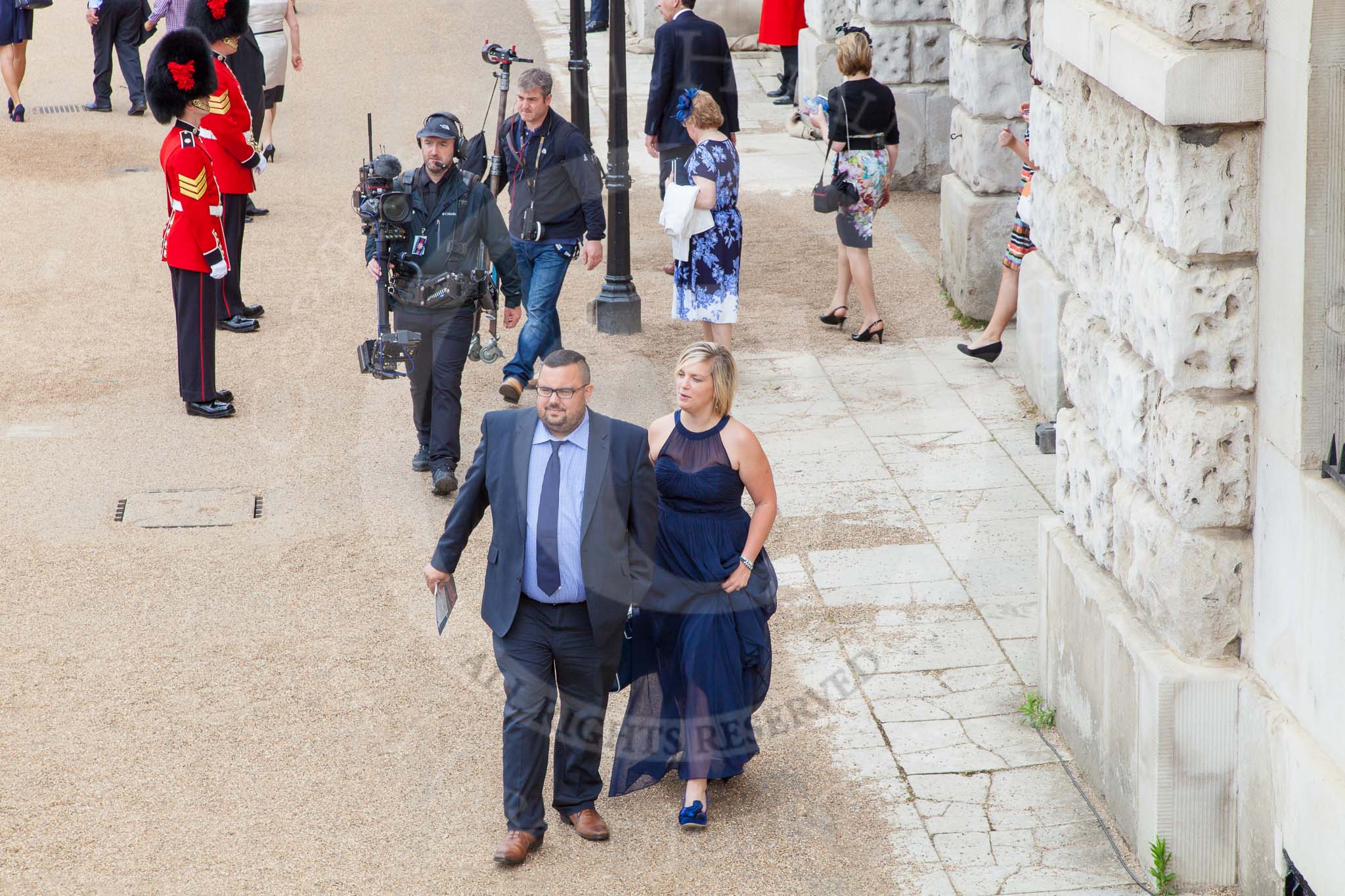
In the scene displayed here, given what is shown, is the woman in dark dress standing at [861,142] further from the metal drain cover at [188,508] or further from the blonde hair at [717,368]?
the blonde hair at [717,368]

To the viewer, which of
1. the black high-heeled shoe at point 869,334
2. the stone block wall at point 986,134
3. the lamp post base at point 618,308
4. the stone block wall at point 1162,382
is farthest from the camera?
the lamp post base at point 618,308

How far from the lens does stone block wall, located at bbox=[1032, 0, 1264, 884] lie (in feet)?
15.5

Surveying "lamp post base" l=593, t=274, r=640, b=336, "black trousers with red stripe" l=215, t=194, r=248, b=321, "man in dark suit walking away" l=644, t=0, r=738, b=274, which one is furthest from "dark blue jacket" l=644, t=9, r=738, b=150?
"black trousers with red stripe" l=215, t=194, r=248, b=321

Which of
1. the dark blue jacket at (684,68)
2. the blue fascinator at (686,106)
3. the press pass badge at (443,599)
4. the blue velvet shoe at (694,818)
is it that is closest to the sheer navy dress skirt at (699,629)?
the blue velvet shoe at (694,818)

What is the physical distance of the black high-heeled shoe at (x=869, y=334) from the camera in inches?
432

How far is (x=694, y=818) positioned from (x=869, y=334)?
5818 mm

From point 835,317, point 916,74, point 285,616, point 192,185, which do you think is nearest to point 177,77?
point 192,185

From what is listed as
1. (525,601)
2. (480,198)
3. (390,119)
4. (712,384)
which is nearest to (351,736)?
(525,601)

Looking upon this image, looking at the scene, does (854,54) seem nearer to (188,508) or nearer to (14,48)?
(188,508)

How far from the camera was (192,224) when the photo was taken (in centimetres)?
961

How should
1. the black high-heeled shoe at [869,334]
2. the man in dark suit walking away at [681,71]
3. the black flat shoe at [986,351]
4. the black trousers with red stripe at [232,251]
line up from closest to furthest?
the black flat shoe at [986,351], the black high-heeled shoe at [869,334], the black trousers with red stripe at [232,251], the man in dark suit walking away at [681,71]

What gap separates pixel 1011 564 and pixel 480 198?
11.1 feet

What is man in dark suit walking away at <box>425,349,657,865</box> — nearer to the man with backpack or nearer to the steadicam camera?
the steadicam camera

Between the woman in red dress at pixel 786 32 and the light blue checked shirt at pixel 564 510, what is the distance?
1313cm
